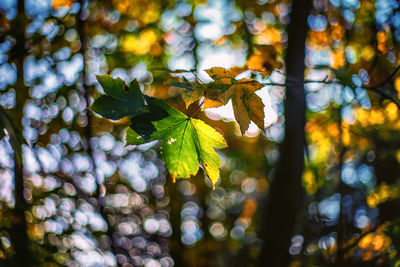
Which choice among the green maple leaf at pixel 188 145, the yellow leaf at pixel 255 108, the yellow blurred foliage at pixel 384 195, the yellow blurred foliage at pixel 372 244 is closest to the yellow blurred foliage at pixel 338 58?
the yellow blurred foliage at pixel 384 195

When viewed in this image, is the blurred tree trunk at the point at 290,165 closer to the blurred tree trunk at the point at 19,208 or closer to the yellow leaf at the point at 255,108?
the yellow leaf at the point at 255,108

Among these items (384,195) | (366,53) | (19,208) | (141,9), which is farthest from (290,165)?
(141,9)

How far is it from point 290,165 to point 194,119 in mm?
1862

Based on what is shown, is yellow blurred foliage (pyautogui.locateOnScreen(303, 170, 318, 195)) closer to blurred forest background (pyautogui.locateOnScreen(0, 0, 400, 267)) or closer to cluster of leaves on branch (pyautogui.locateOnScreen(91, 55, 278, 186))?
blurred forest background (pyautogui.locateOnScreen(0, 0, 400, 267))

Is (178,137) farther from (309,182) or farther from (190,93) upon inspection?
(309,182)

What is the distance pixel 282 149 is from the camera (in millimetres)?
2611

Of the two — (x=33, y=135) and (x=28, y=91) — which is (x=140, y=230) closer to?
(x=33, y=135)

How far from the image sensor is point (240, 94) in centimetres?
97

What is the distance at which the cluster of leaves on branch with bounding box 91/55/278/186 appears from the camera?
0.86 metres

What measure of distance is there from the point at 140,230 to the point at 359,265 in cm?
441

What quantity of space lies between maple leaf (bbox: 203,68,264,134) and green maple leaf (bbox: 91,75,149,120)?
0.23m

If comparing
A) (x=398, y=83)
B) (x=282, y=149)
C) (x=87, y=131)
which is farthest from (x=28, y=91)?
(x=398, y=83)

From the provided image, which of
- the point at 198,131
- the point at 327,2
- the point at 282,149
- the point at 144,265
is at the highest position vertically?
the point at 327,2

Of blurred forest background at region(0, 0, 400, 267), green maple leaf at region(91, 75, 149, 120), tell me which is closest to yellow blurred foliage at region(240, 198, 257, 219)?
blurred forest background at region(0, 0, 400, 267)
